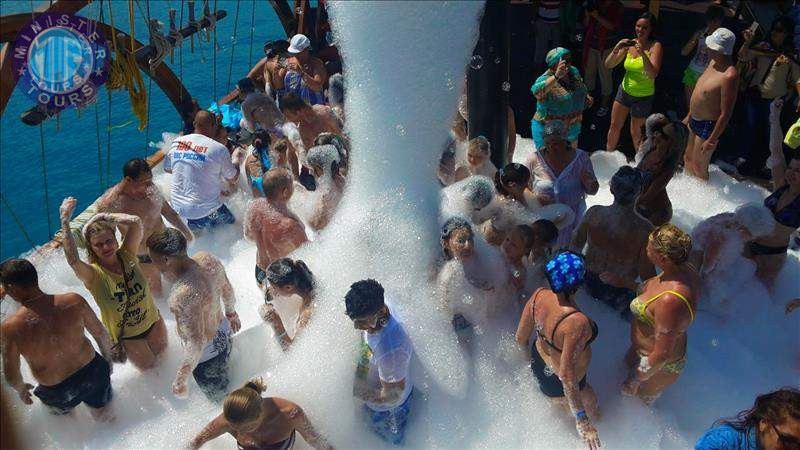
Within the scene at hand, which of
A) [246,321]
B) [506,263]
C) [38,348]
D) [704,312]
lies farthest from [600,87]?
[38,348]

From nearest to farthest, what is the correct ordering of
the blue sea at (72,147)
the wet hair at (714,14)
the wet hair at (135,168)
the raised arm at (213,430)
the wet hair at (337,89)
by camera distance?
the raised arm at (213,430) < the wet hair at (135,168) < the wet hair at (714,14) < the wet hair at (337,89) < the blue sea at (72,147)

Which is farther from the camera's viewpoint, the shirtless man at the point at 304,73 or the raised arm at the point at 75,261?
the shirtless man at the point at 304,73

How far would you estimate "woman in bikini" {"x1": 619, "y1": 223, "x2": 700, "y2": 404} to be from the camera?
9.78ft

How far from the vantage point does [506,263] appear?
3779mm

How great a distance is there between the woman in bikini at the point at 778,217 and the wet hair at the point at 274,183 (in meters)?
3.09

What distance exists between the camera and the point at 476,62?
4422mm

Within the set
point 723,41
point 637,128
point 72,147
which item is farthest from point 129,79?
point 723,41

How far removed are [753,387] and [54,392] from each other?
422cm

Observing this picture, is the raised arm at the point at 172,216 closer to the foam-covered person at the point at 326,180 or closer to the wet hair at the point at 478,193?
the foam-covered person at the point at 326,180

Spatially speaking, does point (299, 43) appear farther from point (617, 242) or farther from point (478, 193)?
point (617, 242)

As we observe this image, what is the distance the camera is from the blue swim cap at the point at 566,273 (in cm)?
301

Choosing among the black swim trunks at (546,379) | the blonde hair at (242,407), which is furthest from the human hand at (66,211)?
the black swim trunks at (546,379)

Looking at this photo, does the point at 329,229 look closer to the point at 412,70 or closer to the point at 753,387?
the point at 412,70

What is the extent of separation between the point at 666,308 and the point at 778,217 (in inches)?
57.4
